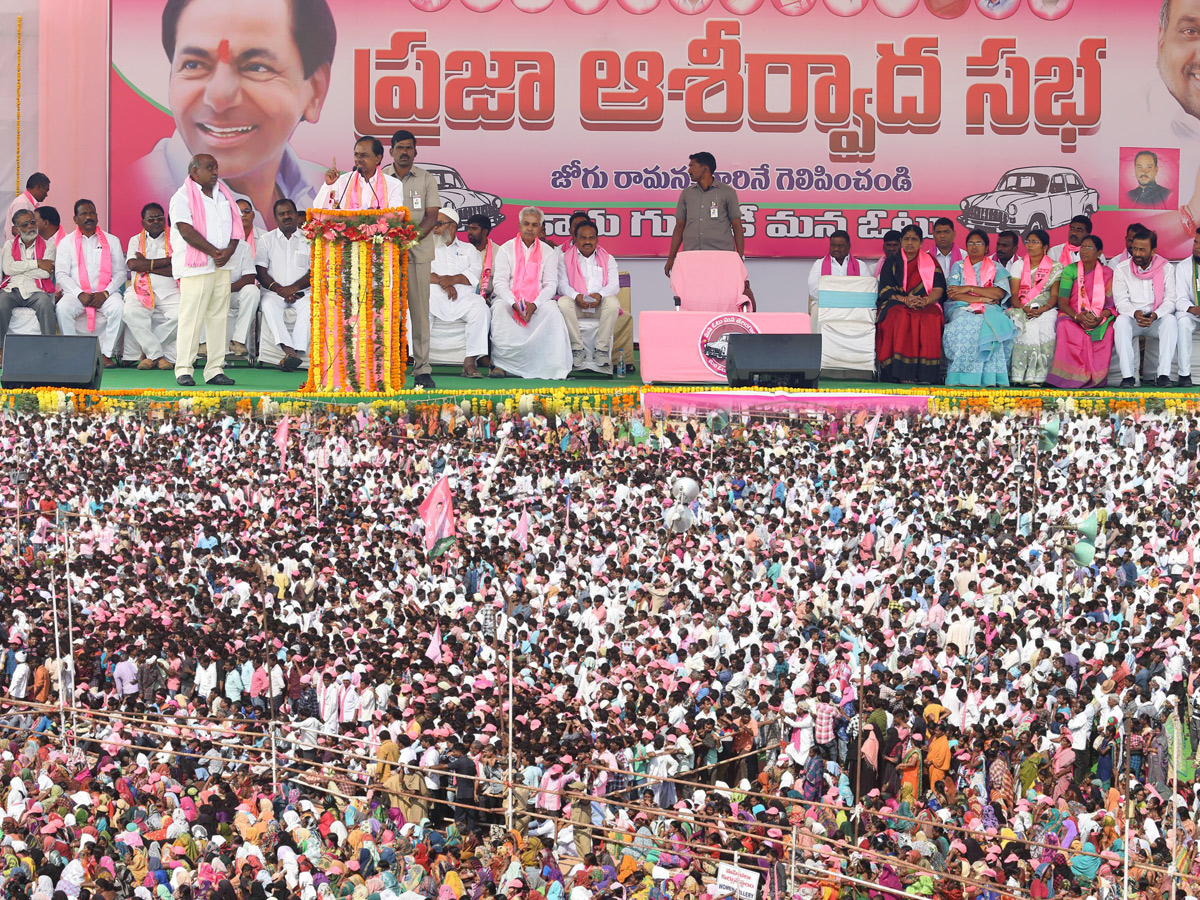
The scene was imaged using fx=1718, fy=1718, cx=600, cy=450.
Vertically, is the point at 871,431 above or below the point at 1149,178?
below

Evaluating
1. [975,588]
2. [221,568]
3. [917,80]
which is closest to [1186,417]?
[975,588]

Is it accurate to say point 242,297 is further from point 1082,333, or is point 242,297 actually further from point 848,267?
point 1082,333

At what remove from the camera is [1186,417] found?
14539 mm

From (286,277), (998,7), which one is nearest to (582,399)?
(286,277)

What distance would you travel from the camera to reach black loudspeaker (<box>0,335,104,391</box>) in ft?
45.4

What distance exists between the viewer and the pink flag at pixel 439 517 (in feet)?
38.9

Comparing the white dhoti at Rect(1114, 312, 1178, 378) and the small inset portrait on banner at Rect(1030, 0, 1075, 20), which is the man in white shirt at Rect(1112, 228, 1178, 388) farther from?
the small inset portrait on banner at Rect(1030, 0, 1075, 20)

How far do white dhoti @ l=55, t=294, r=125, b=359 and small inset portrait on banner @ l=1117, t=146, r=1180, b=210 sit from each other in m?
10.2

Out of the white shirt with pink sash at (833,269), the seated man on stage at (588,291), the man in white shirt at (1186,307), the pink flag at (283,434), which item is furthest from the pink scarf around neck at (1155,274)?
the pink flag at (283,434)

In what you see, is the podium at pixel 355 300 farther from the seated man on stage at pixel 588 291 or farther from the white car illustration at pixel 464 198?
the white car illustration at pixel 464 198

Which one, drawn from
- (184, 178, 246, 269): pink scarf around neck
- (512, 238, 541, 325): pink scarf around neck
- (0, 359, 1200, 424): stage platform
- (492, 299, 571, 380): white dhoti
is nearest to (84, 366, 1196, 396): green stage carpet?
(0, 359, 1200, 424): stage platform

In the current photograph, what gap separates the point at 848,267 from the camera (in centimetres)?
1630

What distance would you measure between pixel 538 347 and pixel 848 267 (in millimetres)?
3179

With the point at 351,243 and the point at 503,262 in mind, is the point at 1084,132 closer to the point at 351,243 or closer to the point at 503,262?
the point at 503,262
